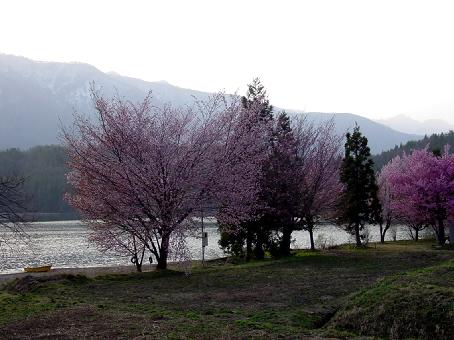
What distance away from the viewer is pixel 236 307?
1095 centimetres

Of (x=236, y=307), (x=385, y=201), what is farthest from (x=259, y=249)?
(x=385, y=201)

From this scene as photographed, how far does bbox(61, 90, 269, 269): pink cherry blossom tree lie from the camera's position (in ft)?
57.6

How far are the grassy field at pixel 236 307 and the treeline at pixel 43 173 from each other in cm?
7187

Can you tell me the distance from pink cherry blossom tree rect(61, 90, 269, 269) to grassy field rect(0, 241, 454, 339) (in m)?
2.48

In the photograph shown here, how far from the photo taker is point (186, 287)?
1450cm

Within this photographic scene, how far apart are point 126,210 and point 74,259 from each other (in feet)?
73.3

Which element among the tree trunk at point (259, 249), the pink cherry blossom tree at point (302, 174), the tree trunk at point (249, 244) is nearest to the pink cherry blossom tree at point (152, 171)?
the pink cherry blossom tree at point (302, 174)

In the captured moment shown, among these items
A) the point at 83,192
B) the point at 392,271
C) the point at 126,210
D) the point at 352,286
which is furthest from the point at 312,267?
the point at 83,192

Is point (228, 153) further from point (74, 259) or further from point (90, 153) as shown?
point (74, 259)

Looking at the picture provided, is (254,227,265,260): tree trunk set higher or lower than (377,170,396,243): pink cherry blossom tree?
lower

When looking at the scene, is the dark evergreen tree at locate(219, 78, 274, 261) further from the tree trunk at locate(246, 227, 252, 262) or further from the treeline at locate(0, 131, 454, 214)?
the treeline at locate(0, 131, 454, 214)

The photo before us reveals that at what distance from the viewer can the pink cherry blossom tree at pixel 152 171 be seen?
57.6 ft

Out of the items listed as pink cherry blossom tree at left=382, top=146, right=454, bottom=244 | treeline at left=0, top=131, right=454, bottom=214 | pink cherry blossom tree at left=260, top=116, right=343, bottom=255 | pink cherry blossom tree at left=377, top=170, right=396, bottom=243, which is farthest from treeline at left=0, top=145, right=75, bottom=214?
pink cherry blossom tree at left=382, top=146, right=454, bottom=244

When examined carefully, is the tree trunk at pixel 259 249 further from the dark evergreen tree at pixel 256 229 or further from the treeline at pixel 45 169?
the treeline at pixel 45 169
